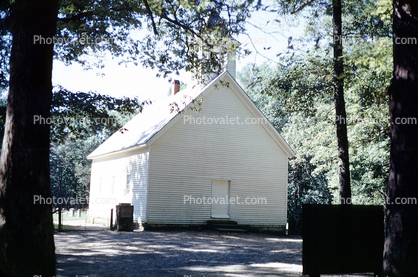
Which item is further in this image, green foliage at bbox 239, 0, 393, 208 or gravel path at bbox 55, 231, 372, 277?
green foliage at bbox 239, 0, 393, 208

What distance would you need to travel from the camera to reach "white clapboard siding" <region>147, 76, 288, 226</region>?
1909cm

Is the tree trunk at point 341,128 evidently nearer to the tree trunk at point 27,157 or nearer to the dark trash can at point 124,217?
the tree trunk at point 27,157

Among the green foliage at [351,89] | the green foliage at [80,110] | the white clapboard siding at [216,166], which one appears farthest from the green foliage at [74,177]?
the green foliage at [80,110]

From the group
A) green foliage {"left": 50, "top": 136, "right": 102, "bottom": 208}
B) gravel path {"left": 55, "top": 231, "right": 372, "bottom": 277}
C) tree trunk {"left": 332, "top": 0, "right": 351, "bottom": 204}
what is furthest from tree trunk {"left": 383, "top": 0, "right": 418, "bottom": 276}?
green foliage {"left": 50, "top": 136, "right": 102, "bottom": 208}

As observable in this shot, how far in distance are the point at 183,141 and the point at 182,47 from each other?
853 centimetres

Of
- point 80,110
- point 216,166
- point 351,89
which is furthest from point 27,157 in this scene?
point 351,89

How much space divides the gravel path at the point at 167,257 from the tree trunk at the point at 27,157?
2743 mm

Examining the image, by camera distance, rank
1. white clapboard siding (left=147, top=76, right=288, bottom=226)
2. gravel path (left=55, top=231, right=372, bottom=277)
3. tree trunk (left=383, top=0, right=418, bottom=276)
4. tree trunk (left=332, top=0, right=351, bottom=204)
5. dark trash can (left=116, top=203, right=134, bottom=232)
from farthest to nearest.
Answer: white clapboard siding (left=147, top=76, right=288, bottom=226), dark trash can (left=116, top=203, right=134, bottom=232), tree trunk (left=332, top=0, right=351, bottom=204), gravel path (left=55, top=231, right=372, bottom=277), tree trunk (left=383, top=0, right=418, bottom=276)

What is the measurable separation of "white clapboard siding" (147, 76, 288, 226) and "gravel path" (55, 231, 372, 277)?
338 centimetres

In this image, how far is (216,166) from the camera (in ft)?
66.5

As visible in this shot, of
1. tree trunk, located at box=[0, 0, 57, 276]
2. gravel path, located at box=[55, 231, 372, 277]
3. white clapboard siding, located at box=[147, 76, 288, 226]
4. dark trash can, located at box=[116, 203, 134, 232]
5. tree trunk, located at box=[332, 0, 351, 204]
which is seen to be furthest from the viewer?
white clapboard siding, located at box=[147, 76, 288, 226]

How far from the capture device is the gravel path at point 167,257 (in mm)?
8625

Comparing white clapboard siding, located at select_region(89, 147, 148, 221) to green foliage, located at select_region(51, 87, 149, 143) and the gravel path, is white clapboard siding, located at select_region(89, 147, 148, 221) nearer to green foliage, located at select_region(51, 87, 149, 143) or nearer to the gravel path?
the gravel path

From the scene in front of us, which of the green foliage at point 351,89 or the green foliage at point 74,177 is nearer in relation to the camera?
the green foliage at point 351,89
